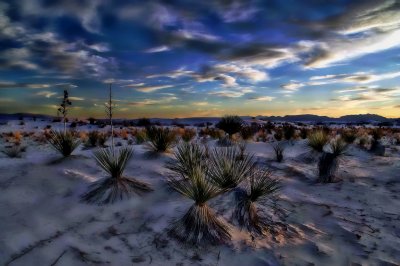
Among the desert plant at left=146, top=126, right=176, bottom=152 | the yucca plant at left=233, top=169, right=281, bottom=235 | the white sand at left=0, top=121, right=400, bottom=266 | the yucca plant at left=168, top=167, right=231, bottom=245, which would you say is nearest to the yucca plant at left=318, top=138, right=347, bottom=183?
the white sand at left=0, top=121, right=400, bottom=266

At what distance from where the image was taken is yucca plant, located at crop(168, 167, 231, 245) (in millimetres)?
4934

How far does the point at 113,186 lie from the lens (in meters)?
6.33

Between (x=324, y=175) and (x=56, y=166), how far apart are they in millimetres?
5929

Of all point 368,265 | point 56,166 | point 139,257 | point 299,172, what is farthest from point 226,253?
point 299,172

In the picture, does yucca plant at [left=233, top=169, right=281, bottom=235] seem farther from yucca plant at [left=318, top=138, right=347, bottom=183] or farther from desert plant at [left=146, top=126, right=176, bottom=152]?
desert plant at [left=146, top=126, right=176, bottom=152]

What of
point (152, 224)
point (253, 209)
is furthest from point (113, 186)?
point (253, 209)

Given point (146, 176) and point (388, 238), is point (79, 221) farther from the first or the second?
point (388, 238)

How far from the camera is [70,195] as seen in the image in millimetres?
6125

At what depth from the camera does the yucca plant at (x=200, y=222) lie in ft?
16.2

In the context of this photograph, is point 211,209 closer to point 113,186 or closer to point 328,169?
point 113,186

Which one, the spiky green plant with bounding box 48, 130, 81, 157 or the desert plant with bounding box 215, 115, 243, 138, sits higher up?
the desert plant with bounding box 215, 115, 243, 138

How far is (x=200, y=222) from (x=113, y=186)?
2.02 meters

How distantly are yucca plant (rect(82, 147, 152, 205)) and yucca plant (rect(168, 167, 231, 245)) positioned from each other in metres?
1.33

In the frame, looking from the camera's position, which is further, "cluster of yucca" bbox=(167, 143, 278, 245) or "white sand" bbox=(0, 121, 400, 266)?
"cluster of yucca" bbox=(167, 143, 278, 245)
